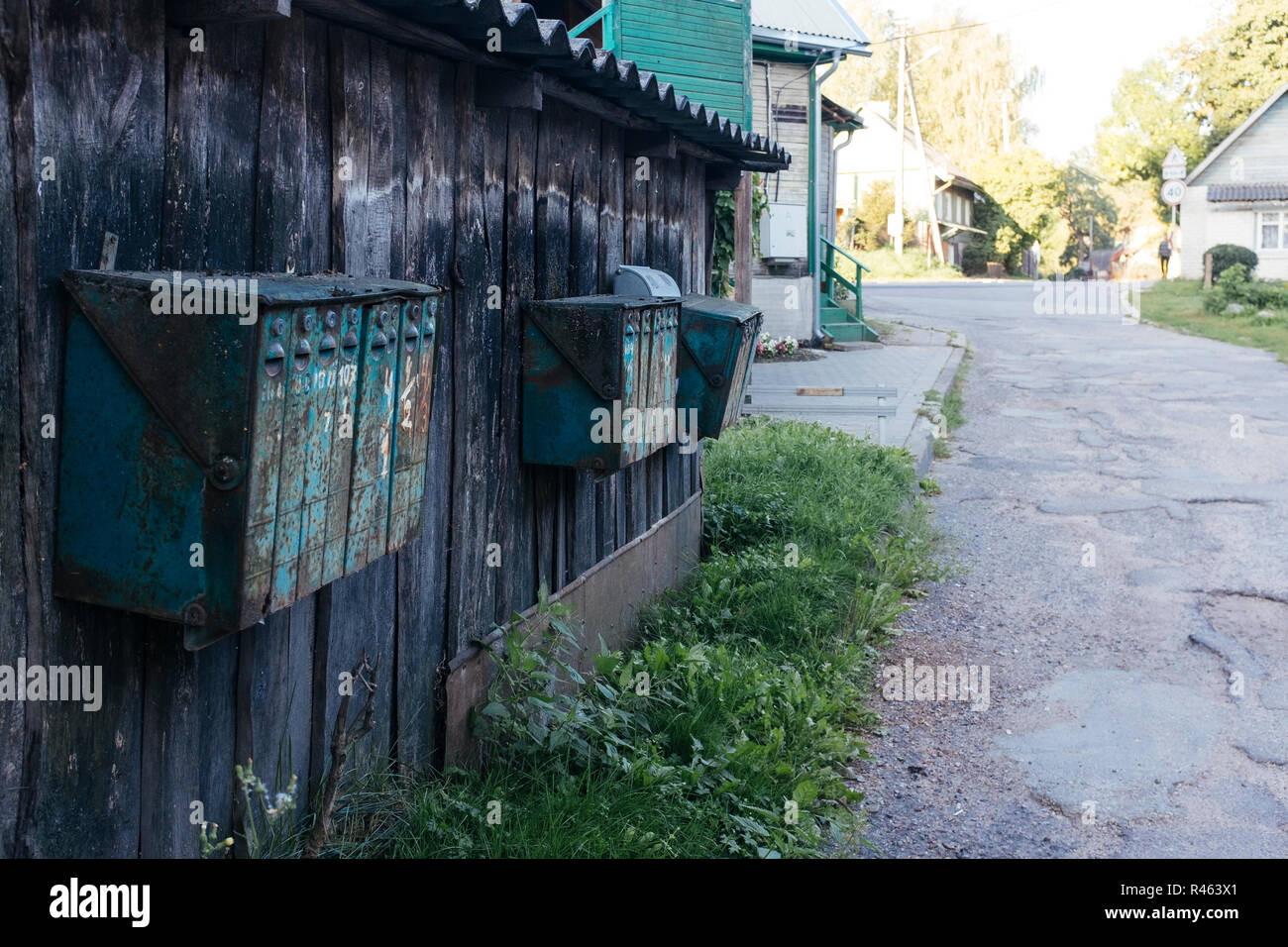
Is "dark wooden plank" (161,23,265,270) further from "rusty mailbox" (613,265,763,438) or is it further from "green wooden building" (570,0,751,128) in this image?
"green wooden building" (570,0,751,128)

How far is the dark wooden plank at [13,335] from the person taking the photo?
207cm

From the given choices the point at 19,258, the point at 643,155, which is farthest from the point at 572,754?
the point at 643,155

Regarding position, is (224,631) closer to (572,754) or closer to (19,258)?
(19,258)

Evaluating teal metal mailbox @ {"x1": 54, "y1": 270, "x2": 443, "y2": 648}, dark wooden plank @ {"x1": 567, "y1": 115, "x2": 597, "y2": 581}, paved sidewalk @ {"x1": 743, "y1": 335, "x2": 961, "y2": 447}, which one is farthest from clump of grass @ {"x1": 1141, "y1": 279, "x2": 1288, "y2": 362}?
teal metal mailbox @ {"x1": 54, "y1": 270, "x2": 443, "y2": 648}

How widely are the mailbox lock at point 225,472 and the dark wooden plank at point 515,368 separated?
6.02 ft

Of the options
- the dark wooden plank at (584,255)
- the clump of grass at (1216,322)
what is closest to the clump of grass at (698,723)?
the dark wooden plank at (584,255)

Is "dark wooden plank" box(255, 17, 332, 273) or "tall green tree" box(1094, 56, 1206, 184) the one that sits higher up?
"tall green tree" box(1094, 56, 1206, 184)

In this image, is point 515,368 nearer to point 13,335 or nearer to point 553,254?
point 553,254

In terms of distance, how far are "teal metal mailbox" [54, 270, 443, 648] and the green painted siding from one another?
5.49 metres

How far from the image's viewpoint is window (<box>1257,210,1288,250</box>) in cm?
3838

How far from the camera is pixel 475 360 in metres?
3.89

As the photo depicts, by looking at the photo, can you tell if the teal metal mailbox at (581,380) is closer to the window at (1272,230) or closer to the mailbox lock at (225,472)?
the mailbox lock at (225,472)

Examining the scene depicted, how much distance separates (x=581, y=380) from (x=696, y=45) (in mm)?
4531

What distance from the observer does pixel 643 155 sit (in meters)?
5.42
